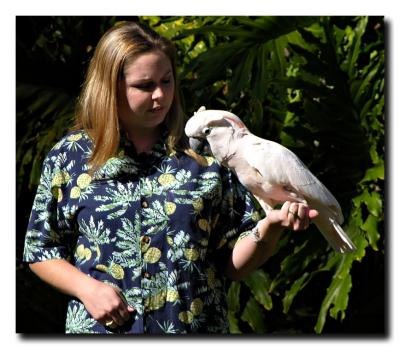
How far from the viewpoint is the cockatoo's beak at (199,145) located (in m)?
1.61

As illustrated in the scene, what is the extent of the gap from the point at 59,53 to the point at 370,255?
1.67m

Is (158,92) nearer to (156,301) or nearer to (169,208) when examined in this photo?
(169,208)

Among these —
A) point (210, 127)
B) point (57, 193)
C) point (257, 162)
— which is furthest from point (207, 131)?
point (57, 193)

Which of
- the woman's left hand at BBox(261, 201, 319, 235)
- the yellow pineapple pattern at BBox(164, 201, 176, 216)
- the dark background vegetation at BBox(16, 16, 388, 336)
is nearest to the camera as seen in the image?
the woman's left hand at BBox(261, 201, 319, 235)

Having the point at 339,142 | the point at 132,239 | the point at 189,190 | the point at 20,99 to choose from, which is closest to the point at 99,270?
the point at 132,239

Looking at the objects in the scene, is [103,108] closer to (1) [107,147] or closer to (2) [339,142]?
(1) [107,147]

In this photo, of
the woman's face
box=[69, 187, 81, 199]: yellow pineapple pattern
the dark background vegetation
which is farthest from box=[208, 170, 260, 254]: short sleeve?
the dark background vegetation

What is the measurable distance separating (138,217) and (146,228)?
30mm

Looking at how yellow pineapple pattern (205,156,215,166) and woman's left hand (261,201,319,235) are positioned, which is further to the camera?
yellow pineapple pattern (205,156,215,166)

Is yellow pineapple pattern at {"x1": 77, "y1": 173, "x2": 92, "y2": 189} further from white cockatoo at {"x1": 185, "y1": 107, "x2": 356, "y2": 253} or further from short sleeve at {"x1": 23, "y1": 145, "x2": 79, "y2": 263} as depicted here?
white cockatoo at {"x1": 185, "y1": 107, "x2": 356, "y2": 253}

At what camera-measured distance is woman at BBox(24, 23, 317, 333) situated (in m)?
1.59

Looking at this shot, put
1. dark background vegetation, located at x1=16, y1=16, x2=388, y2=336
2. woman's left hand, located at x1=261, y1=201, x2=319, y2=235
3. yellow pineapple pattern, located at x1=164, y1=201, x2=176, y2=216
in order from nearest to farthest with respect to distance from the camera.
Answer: woman's left hand, located at x1=261, y1=201, x2=319, y2=235, yellow pineapple pattern, located at x1=164, y1=201, x2=176, y2=216, dark background vegetation, located at x1=16, y1=16, x2=388, y2=336

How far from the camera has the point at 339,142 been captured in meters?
2.94

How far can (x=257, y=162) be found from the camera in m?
1.59
